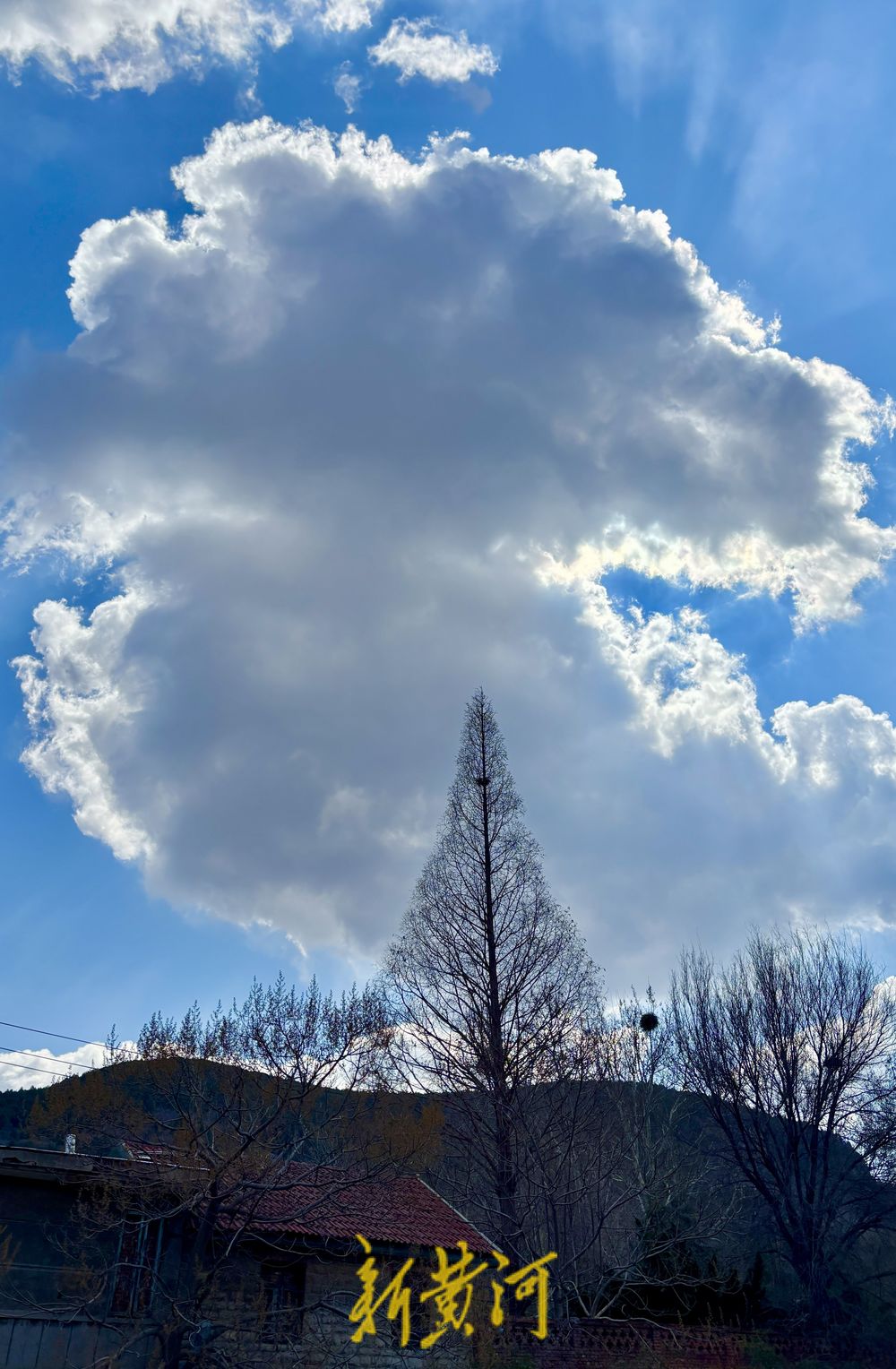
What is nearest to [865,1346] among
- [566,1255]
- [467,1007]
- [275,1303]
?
[566,1255]

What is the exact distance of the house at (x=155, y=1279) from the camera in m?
14.4

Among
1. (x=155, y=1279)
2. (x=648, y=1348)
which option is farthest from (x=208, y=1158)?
(x=648, y=1348)

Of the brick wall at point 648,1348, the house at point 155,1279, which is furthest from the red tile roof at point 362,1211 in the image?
the brick wall at point 648,1348

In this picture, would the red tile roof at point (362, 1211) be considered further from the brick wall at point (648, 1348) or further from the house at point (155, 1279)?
the brick wall at point (648, 1348)

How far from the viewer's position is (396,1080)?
1959cm

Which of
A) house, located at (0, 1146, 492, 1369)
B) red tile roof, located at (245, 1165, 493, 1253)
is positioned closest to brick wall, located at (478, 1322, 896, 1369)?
house, located at (0, 1146, 492, 1369)

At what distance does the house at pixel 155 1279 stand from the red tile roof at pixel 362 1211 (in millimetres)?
65

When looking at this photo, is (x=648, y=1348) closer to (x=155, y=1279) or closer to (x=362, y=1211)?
(x=362, y=1211)

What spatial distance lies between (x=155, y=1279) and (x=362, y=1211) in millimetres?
4758

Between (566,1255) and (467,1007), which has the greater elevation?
(467,1007)

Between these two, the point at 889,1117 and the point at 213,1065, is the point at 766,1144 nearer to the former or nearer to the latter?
the point at 889,1117

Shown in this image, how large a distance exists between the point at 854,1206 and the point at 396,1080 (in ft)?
45.5

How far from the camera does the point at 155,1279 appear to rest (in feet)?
47.3

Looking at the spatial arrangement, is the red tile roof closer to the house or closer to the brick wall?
the house
